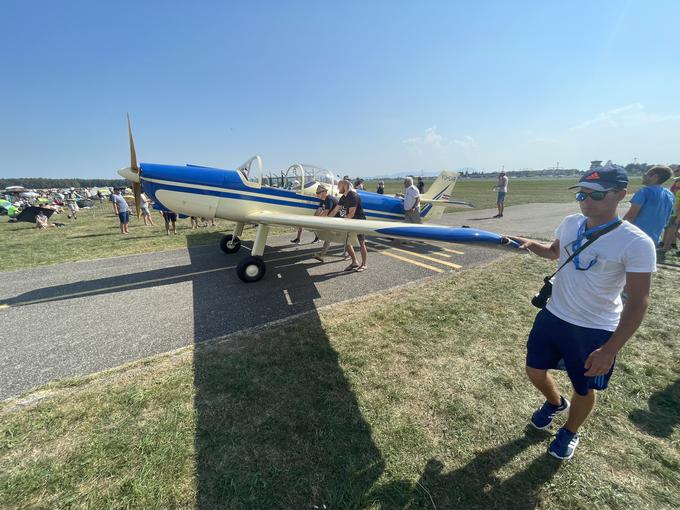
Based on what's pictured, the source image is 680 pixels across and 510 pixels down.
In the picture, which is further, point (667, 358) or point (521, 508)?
point (667, 358)

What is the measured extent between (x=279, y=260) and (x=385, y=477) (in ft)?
19.3

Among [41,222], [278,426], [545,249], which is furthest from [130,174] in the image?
[41,222]

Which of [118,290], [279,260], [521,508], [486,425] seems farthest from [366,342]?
[118,290]

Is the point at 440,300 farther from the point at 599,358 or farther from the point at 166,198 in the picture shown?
the point at 166,198

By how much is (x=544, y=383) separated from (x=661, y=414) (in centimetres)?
132

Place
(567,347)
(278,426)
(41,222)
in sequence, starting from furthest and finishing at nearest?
(41,222), (278,426), (567,347)

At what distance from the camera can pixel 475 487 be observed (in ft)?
6.37

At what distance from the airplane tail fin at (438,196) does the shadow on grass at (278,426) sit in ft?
23.9

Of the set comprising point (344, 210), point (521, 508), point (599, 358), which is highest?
point (344, 210)

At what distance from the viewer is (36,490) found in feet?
6.23

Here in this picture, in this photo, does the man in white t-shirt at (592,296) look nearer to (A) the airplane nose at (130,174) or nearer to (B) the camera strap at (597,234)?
(B) the camera strap at (597,234)

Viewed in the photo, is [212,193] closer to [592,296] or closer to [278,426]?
[278,426]

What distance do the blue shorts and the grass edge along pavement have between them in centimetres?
73

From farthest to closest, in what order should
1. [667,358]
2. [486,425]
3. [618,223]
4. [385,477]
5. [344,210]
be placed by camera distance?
1. [344,210]
2. [667,358]
3. [486,425]
4. [385,477]
5. [618,223]
